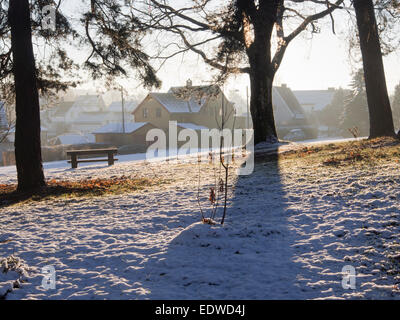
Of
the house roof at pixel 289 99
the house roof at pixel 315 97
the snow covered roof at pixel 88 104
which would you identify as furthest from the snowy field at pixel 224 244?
the snow covered roof at pixel 88 104

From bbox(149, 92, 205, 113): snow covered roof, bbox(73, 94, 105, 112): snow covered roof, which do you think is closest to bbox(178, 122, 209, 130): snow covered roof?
bbox(149, 92, 205, 113): snow covered roof

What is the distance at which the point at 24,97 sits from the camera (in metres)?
9.27

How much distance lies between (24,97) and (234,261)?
7461 millimetres

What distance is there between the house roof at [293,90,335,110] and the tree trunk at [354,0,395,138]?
211 ft

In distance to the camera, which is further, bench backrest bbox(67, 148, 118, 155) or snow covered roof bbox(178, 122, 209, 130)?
snow covered roof bbox(178, 122, 209, 130)

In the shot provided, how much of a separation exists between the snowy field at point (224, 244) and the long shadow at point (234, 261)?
0.01 m

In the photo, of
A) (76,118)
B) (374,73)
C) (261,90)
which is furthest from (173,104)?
(76,118)

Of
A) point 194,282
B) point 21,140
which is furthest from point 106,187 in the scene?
point 194,282

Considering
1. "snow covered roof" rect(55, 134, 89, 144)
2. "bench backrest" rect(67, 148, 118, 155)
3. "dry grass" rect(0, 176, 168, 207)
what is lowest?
"dry grass" rect(0, 176, 168, 207)

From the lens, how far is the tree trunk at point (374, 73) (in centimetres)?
1328

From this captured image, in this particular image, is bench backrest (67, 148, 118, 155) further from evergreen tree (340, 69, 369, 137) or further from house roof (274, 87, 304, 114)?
house roof (274, 87, 304, 114)

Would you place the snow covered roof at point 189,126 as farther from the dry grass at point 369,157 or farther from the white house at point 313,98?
the white house at point 313,98

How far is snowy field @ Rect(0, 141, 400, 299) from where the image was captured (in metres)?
3.93

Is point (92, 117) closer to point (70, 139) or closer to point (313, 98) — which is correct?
point (70, 139)
